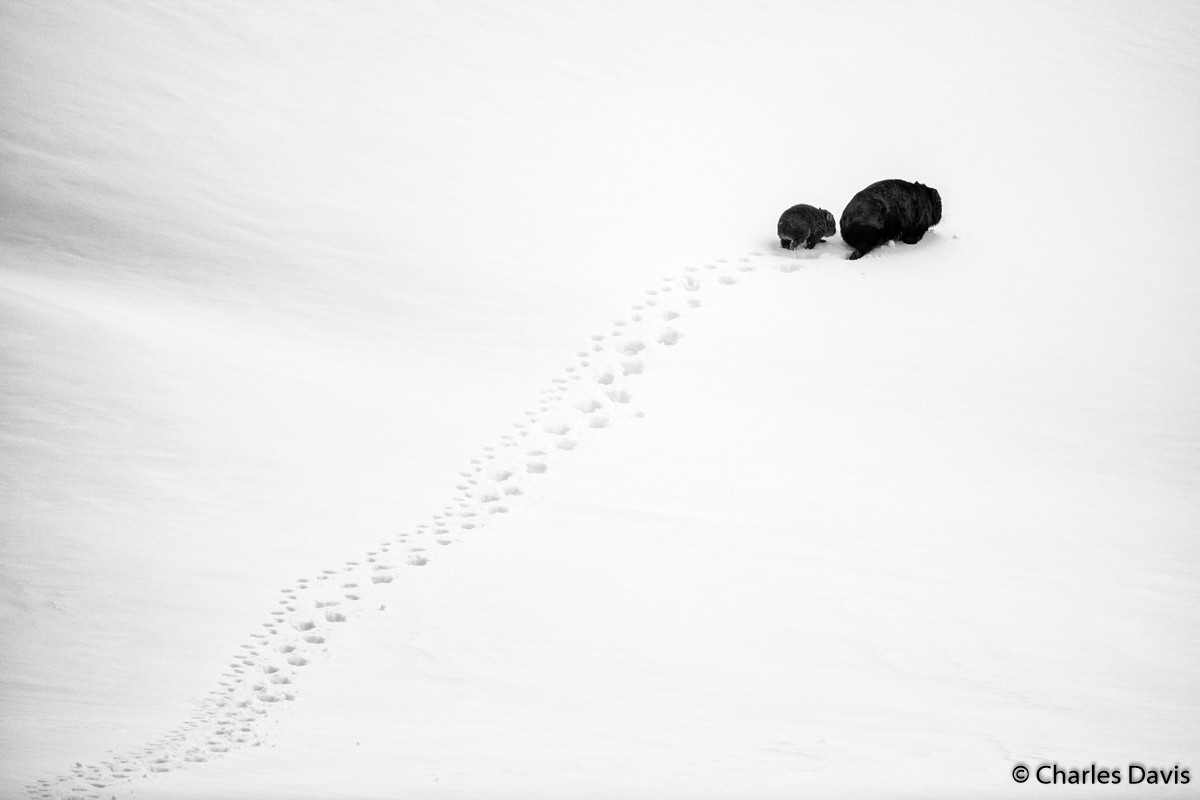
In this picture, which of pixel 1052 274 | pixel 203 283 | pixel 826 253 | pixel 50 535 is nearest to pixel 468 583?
pixel 50 535

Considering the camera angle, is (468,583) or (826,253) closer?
(468,583)

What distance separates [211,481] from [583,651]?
6.74 ft

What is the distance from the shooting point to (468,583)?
4055 millimetres

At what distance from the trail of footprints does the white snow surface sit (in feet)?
0.08

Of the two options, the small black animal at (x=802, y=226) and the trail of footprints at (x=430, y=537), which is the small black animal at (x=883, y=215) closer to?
the small black animal at (x=802, y=226)

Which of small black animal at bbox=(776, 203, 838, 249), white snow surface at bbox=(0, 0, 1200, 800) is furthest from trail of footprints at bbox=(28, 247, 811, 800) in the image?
small black animal at bbox=(776, 203, 838, 249)

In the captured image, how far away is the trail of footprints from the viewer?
313 cm

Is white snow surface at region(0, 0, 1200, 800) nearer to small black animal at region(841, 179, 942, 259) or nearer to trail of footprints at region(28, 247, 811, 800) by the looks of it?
trail of footprints at region(28, 247, 811, 800)

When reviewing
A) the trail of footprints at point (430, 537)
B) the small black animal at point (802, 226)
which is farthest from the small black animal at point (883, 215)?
the trail of footprints at point (430, 537)

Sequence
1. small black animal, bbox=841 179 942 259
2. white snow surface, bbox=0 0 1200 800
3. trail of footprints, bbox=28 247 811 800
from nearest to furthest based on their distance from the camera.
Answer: trail of footprints, bbox=28 247 811 800, white snow surface, bbox=0 0 1200 800, small black animal, bbox=841 179 942 259

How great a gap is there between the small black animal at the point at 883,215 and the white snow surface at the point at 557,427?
193 millimetres

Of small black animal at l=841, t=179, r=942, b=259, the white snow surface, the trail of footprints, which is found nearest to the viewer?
the trail of footprints

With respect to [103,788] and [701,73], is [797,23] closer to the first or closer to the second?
[701,73]

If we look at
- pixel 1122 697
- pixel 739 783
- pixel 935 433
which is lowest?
pixel 739 783
